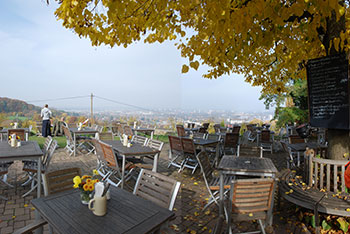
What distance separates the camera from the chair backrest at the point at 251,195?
2.33m

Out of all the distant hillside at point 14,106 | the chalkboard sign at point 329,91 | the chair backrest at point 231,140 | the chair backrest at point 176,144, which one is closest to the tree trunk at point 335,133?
the chalkboard sign at point 329,91

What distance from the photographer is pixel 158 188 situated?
238 centimetres

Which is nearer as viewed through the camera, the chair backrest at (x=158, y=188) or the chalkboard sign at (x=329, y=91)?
the chair backrest at (x=158, y=188)

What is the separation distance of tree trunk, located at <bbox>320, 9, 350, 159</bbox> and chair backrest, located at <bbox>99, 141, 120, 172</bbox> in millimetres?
3469

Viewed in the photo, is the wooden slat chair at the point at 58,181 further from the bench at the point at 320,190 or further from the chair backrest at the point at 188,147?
the chair backrest at the point at 188,147

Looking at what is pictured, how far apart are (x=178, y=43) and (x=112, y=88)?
46.4ft

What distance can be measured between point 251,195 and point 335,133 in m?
2.02

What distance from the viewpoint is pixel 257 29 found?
3250 millimetres

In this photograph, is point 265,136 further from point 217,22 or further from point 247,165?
point 217,22

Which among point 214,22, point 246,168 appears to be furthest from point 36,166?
point 214,22

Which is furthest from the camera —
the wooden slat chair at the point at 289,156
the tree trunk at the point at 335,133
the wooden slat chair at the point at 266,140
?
the wooden slat chair at the point at 266,140

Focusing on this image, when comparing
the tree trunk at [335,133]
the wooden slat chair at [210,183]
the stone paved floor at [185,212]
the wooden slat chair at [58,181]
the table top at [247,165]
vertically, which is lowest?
the stone paved floor at [185,212]

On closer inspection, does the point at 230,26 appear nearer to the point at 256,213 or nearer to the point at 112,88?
the point at 256,213

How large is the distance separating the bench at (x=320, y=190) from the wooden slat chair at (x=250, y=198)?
697 mm
